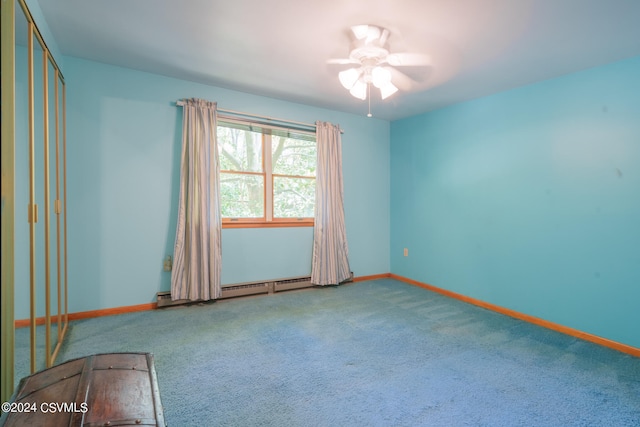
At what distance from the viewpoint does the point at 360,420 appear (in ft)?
5.23

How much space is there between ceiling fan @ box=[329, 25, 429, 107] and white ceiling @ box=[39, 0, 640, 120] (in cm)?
7

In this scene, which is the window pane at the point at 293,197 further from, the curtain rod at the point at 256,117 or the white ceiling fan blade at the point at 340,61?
Result: the white ceiling fan blade at the point at 340,61

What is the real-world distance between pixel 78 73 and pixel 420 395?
3.90 meters

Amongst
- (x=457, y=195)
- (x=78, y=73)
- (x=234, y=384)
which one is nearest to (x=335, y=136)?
(x=457, y=195)

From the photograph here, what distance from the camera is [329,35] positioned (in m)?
A: 2.32

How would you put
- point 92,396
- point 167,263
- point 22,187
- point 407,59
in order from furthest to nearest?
point 167,263
point 407,59
point 22,187
point 92,396

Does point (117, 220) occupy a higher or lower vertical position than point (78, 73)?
lower

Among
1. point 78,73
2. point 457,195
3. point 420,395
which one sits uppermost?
point 78,73

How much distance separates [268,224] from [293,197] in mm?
520

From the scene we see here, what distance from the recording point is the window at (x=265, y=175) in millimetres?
3658

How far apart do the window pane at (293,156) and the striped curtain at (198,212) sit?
81 centimetres

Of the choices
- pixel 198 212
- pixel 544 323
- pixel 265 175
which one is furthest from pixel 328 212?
pixel 544 323

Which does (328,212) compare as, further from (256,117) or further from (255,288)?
(256,117)

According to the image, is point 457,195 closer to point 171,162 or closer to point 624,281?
point 624,281
